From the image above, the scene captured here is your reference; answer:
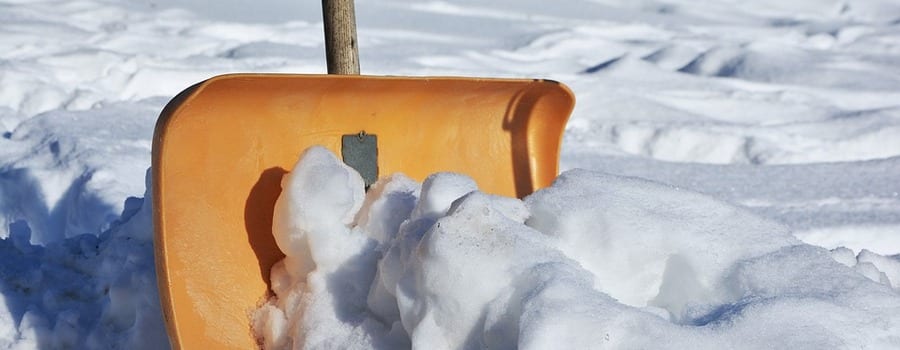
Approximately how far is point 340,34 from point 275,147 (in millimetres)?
491

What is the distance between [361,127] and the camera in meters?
2.20

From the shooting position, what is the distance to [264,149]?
2039mm

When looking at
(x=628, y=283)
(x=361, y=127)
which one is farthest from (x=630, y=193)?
(x=361, y=127)

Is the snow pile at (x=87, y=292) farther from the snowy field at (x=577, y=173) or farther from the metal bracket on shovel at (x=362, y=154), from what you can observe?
the metal bracket on shovel at (x=362, y=154)

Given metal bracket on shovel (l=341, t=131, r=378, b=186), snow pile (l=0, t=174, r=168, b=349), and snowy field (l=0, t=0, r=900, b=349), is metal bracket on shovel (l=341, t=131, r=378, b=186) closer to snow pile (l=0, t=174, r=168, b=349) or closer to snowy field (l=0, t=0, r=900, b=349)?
snowy field (l=0, t=0, r=900, b=349)

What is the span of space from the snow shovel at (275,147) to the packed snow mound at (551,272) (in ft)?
0.24

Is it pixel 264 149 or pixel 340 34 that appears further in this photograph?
pixel 340 34

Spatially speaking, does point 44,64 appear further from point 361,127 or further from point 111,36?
point 361,127

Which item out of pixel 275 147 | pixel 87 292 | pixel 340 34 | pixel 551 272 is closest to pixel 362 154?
pixel 275 147

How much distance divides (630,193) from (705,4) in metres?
7.60

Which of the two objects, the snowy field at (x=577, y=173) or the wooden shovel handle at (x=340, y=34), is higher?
the wooden shovel handle at (x=340, y=34)

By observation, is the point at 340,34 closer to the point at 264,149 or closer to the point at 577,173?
the point at 264,149

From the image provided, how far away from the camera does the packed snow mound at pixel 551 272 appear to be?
1.46 m

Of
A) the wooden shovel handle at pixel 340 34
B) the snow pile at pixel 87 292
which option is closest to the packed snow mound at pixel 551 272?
the snow pile at pixel 87 292
